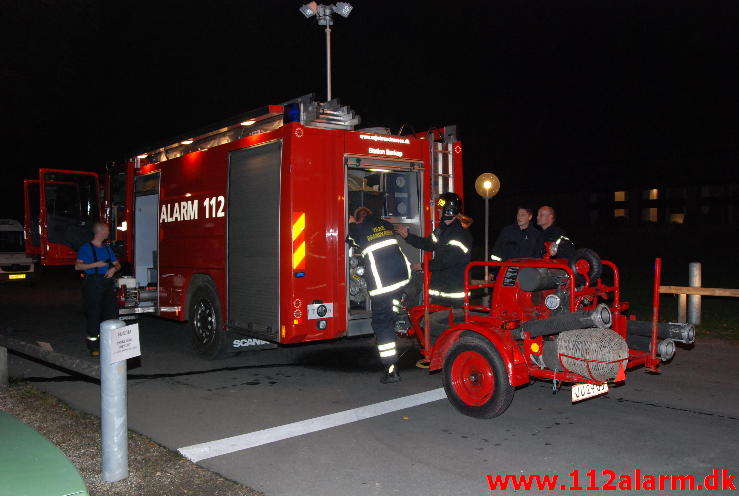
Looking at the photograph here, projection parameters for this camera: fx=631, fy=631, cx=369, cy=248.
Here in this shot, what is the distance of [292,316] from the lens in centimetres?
651

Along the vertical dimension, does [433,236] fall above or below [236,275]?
above

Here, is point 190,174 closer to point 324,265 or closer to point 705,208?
point 324,265

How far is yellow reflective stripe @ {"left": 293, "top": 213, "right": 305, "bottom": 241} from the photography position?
6.49 metres

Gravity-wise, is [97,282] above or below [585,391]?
above

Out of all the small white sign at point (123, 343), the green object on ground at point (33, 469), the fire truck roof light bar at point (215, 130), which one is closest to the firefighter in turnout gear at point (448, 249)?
the fire truck roof light bar at point (215, 130)

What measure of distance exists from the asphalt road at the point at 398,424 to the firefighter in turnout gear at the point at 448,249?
0.97 meters

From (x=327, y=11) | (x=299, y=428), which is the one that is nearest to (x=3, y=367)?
(x=299, y=428)

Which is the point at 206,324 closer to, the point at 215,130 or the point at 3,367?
the point at 3,367

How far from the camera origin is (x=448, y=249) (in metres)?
6.64

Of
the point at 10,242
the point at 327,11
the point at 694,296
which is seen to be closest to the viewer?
the point at 694,296

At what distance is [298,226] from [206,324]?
226 centimetres

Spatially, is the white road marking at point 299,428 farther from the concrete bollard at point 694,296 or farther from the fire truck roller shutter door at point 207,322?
the concrete bollard at point 694,296

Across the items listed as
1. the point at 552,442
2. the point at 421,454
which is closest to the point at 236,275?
the point at 421,454

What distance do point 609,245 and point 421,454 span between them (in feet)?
98.7
